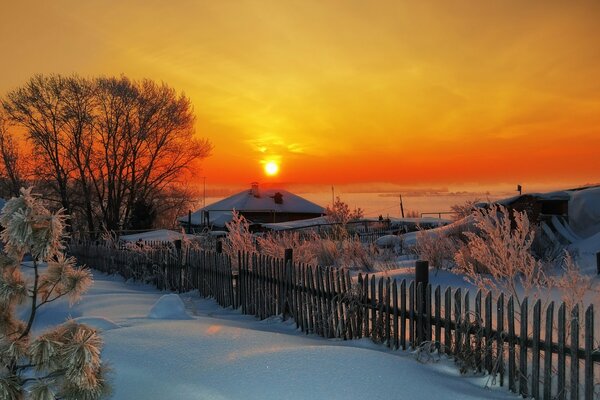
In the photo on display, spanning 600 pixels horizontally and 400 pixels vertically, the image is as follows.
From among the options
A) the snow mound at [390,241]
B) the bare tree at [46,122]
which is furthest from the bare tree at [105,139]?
the snow mound at [390,241]

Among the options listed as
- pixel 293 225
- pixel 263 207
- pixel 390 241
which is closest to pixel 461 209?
pixel 390 241

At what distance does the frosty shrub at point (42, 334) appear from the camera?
355cm

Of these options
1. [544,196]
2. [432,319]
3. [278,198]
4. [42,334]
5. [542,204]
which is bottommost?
[432,319]

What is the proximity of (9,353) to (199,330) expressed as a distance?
2.70 meters

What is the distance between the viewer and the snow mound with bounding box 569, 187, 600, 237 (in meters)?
13.9

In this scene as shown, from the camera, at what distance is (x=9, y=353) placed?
12.1ft

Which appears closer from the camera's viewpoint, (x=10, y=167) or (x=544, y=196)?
(x=544, y=196)

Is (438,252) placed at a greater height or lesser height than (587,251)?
greater

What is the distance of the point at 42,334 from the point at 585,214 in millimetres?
13913

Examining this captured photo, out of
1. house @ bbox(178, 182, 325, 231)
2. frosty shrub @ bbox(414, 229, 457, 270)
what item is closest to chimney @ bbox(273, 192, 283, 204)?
house @ bbox(178, 182, 325, 231)

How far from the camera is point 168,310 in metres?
7.75

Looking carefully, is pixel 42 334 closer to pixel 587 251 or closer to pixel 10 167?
pixel 587 251

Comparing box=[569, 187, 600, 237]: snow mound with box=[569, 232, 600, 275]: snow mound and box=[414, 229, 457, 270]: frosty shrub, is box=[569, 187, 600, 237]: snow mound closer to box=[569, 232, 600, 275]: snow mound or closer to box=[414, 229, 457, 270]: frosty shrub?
box=[569, 232, 600, 275]: snow mound

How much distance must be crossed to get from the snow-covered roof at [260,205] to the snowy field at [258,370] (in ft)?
129
